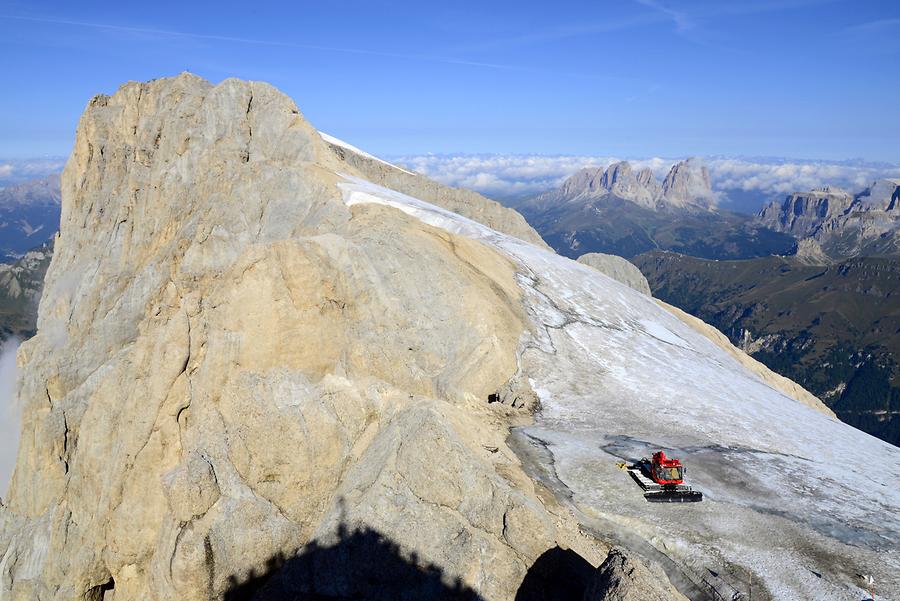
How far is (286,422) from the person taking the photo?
2530 cm

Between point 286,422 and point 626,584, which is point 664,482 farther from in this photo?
point 286,422

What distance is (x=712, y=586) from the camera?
1894 cm

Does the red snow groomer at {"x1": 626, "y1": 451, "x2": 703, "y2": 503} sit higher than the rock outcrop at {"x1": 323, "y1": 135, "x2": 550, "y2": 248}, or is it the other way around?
the rock outcrop at {"x1": 323, "y1": 135, "x2": 550, "y2": 248}

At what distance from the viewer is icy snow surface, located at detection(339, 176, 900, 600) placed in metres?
20.1

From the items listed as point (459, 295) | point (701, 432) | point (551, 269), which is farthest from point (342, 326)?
point (551, 269)

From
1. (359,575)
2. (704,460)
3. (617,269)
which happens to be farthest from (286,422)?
(617,269)

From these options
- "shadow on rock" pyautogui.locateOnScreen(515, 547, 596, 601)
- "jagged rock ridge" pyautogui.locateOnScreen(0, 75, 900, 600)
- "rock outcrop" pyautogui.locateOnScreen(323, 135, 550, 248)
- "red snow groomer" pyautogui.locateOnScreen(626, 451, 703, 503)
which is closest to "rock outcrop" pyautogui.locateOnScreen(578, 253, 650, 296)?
"rock outcrop" pyautogui.locateOnScreen(323, 135, 550, 248)

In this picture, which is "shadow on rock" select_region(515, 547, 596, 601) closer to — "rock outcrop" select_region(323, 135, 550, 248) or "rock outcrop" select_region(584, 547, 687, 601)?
"rock outcrop" select_region(584, 547, 687, 601)

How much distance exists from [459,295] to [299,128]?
53.8 meters

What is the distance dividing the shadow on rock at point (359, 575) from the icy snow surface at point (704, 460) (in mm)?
6749

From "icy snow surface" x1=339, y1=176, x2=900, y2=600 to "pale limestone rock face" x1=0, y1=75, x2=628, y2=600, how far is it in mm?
2391

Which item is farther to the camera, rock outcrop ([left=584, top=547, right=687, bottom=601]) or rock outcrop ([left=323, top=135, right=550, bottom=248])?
rock outcrop ([left=323, top=135, right=550, bottom=248])

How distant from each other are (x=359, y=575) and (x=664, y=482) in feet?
42.0

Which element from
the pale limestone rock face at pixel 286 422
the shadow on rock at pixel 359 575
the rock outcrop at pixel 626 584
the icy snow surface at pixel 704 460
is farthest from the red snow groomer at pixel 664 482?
the shadow on rock at pixel 359 575
